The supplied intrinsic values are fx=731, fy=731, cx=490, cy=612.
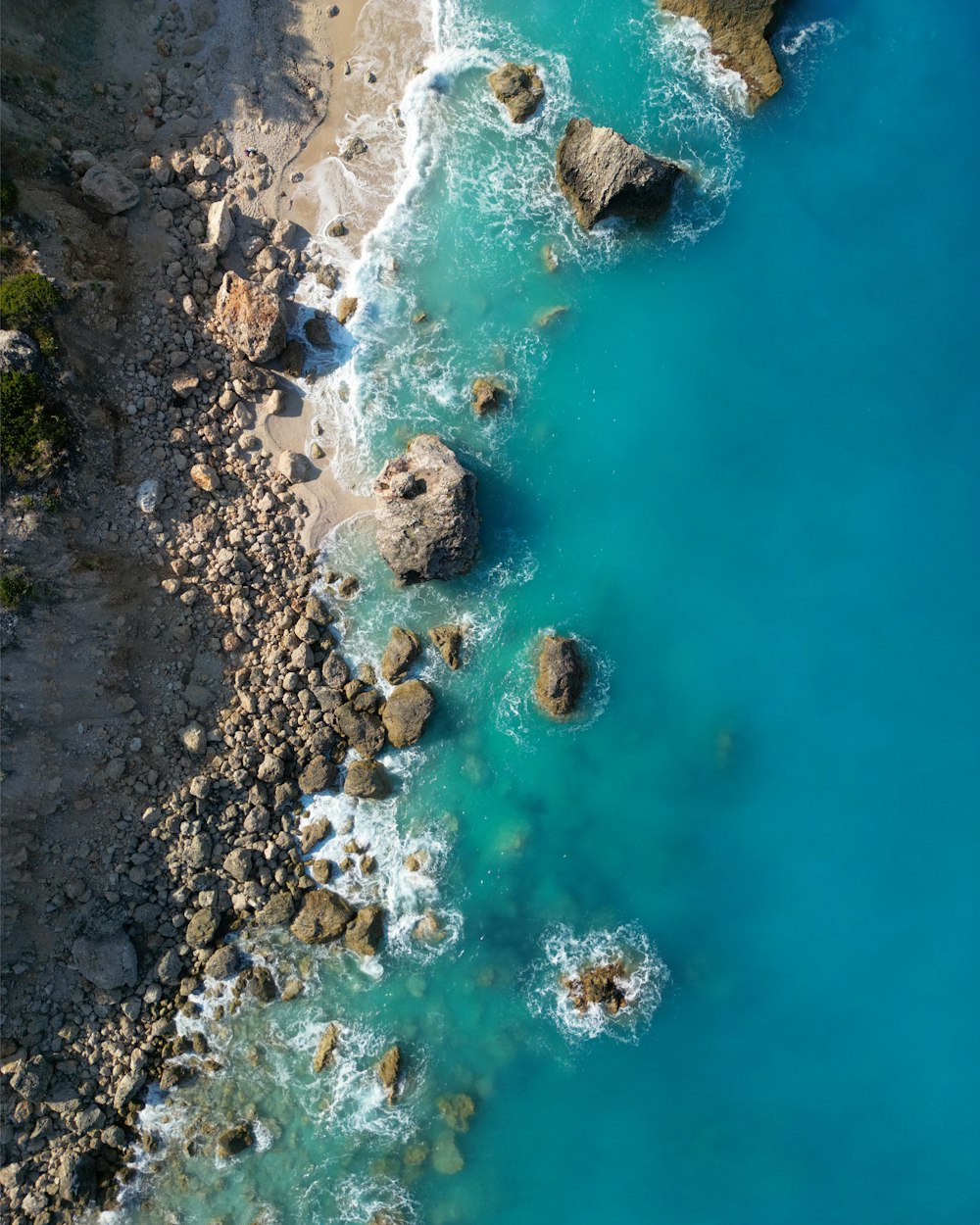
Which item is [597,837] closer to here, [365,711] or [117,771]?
[365,711]

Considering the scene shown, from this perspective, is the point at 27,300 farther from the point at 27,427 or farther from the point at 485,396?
the point at 485,396

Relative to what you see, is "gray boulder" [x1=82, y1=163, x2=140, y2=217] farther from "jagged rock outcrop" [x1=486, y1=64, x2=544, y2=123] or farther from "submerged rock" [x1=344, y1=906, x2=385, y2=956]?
"submerged rock" [x1=344, y1=906, x2=385, y2=956]

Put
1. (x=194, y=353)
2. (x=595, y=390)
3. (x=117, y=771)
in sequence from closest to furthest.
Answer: (x=117, y=771)
(x=194, y=353)
(x=595, y=390)

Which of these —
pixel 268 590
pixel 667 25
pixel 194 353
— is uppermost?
pixel 667 25

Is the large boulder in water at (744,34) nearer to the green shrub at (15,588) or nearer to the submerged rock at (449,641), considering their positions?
the submerged rock at (449,641)

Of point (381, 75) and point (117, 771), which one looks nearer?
point (117, 771)

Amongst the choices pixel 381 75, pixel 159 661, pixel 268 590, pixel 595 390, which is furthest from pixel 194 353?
pixel 595 390

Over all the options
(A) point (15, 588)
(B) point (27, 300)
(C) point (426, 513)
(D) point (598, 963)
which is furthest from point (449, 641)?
(B) point (27, 300)
